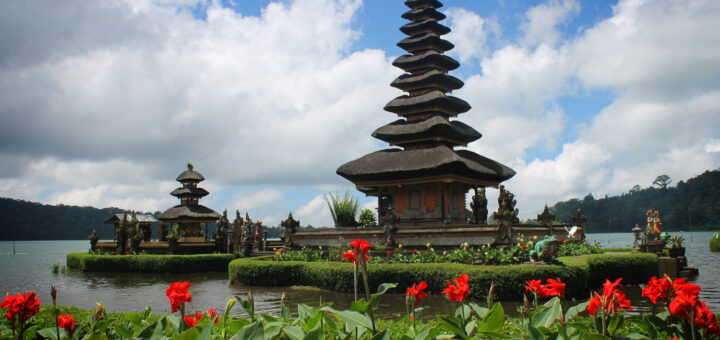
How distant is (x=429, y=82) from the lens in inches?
1136

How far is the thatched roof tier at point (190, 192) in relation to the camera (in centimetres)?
3859

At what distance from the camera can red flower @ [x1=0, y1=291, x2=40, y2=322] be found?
12.5 feet

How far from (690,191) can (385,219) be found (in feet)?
348

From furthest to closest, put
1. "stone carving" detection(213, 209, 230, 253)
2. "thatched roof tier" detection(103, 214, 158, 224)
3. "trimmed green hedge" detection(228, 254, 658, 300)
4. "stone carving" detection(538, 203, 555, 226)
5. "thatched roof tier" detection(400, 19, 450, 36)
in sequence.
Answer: "thatched roof tier" detection(103, 214, 158, 224) → "stone carving" detection(213, 209, 230, 253) → "thatched roof tier" detection(400, 19, 450, 36) → "stone carving" detection(538, 203, 555, 226) → "trimmed green hedge" detection(228, 254, 658, 300)

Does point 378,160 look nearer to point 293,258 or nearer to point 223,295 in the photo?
point 293,258

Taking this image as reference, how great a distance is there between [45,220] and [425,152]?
418 feet

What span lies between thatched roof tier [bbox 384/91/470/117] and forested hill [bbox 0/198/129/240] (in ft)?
354

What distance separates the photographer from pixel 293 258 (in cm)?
1919

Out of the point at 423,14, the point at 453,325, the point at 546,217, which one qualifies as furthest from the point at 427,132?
the point at 453,325

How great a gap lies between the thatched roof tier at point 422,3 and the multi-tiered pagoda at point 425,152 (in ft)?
0.29

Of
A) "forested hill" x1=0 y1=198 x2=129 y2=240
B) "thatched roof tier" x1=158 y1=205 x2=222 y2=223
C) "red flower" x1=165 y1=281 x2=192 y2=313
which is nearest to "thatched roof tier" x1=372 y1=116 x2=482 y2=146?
"thatched roof tier" x1=158 y1=205 x2=222 y2=223

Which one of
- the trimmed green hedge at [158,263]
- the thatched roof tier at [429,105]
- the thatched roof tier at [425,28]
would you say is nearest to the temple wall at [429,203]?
the thatched roof tier at [429,105]

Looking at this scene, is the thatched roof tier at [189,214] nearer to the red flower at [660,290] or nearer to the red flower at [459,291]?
the red flower at [459,291]

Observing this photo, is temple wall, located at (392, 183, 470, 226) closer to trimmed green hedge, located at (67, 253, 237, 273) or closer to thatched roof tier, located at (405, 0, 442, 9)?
trimmed green hedge, located at (67, 253, 237, 273)
